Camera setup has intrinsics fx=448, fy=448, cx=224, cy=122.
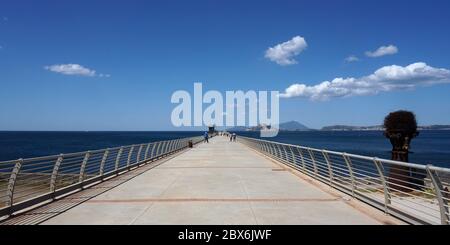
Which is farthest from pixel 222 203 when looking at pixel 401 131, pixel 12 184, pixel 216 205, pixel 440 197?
pixel 401 131

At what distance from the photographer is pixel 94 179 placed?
1460cm

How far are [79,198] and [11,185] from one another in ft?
7.84

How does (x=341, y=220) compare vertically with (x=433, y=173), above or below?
below

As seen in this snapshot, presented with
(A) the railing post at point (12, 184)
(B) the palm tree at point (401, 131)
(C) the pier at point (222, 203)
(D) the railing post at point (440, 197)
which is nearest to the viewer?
(D) the railing post at point (440, 197)

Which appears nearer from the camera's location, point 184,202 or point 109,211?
point 109,211

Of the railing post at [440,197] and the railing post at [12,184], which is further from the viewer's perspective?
the railing post at [12,184]

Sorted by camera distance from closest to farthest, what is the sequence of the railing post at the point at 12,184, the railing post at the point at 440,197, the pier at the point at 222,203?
1. the railing post at the point at 440,197
2. the pier at the point at 222,203
3. the railing post at the point at 12,184

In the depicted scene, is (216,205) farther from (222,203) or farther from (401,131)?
(401,131)

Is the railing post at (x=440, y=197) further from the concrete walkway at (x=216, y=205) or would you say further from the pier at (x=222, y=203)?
the concrete walkway at (x=216, y=205)

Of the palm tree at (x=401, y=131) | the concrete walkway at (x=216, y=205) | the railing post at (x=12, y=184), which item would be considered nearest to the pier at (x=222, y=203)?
the concrete walkway at (x=216, y=205)

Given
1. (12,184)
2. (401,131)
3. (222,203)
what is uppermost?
(401,131)
